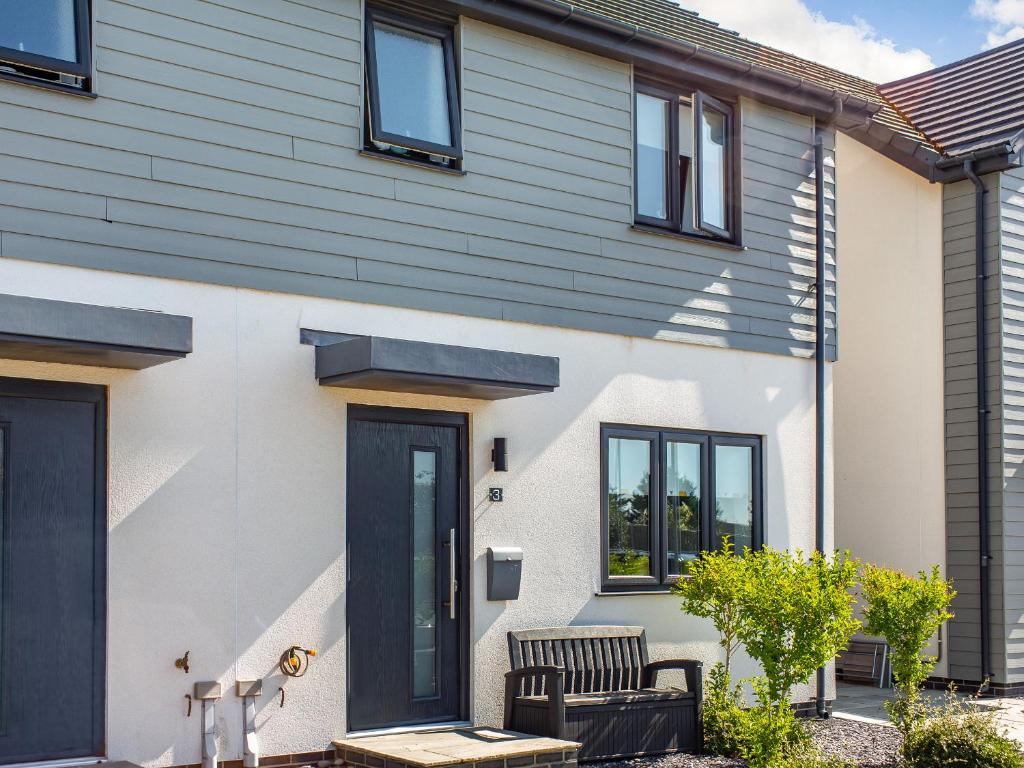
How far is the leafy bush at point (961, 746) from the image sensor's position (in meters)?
7.60

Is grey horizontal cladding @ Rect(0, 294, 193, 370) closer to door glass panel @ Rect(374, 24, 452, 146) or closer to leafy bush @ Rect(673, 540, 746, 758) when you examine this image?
door glass panel @ Rect(374, 24, 452, 146)

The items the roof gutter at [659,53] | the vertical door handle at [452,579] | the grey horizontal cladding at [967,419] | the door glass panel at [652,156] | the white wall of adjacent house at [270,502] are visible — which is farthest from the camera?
the grey horizontal cladding at [967,419]

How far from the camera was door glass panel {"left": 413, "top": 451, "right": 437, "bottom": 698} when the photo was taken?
8.40 meters

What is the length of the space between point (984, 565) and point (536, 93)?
6.23 m

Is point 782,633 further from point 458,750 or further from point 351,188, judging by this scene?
point 351,188

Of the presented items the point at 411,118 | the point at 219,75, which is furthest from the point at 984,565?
Result: the point at 219,75

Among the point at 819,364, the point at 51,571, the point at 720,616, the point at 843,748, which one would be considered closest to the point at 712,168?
the point at 819,364

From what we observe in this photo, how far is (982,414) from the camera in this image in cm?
1190

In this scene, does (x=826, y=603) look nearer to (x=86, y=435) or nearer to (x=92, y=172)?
(x=86, y=435)

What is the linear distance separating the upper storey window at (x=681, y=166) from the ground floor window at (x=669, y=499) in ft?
5.69

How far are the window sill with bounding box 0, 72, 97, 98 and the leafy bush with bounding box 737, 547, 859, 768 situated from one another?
16.3 ft

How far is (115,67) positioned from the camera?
7.30 metres

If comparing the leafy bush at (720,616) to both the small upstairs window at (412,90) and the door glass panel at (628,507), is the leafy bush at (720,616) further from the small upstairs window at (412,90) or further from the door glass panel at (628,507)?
the small upstairs window at (412,90)

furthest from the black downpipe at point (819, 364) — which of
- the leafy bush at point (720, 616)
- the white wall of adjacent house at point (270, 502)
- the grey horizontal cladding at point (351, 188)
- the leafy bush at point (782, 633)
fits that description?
the leafy bush at point (782, 633)
